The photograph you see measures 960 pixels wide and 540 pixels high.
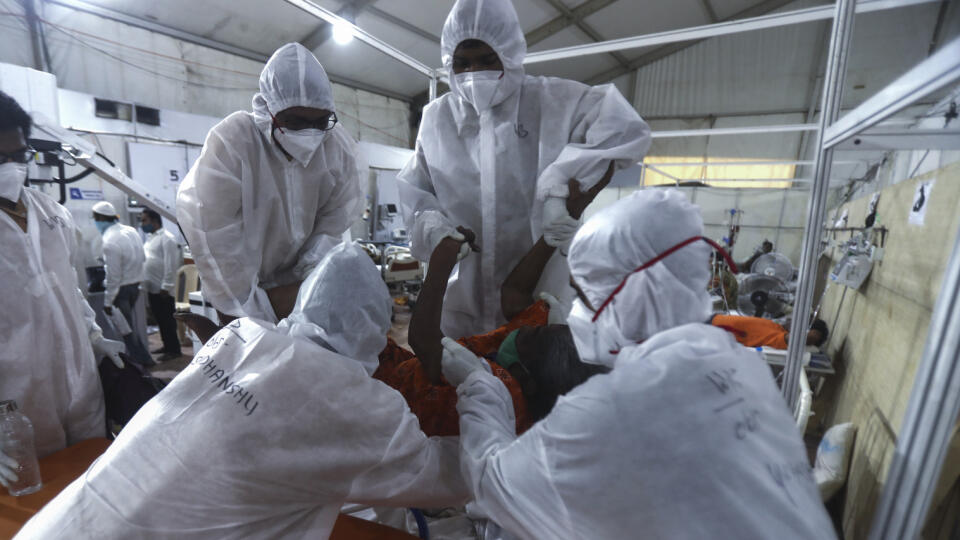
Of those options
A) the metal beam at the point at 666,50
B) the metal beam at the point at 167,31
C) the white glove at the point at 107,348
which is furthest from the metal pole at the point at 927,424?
the metal beam at the point at 666,50

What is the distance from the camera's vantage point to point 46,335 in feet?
5.16

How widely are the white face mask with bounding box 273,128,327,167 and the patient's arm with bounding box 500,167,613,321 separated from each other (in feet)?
2.97

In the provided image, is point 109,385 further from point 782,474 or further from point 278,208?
point 782,474

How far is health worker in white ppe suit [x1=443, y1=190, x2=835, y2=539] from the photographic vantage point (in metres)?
0.63

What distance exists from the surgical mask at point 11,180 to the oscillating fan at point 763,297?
4.65m

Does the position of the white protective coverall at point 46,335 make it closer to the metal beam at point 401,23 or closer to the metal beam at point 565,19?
the metal beam at point 401,23

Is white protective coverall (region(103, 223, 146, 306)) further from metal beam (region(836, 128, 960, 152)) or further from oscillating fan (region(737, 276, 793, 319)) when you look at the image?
→ oscillating fan (region(737, 276, 793, 319))

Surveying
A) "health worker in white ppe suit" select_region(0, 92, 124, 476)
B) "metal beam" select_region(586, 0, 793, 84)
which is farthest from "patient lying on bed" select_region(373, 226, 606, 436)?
"metal beam" select_region(586, 0, 793, 84)

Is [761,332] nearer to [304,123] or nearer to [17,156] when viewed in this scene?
[304,123]

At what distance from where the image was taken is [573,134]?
54.4 inches

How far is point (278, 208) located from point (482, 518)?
134cm

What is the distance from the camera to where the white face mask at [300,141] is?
5.25 ft

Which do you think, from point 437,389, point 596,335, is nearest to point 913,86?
point 596,335

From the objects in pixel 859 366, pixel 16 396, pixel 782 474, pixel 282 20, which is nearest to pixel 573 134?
pixel 782 474
